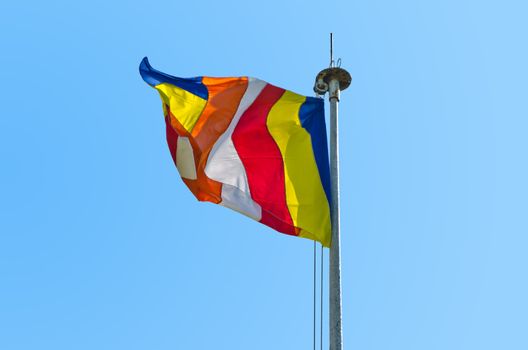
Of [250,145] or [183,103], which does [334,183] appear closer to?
[250,145]

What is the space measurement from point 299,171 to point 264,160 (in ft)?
2.72

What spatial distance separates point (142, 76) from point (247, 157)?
9.05 feet

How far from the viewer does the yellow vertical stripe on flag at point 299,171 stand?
42.0 feet

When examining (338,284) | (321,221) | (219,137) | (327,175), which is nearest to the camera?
(338,284)

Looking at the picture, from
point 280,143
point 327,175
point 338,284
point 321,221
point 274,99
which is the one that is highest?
point 274,99

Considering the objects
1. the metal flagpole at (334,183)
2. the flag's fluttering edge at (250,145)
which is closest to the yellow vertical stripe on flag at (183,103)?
the flag's fluttering edge at (250,145)

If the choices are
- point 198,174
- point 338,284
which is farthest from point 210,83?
point 338,284

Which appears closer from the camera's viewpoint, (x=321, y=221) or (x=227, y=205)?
(x=321, y=221)

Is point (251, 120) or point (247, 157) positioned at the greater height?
point (251, 120)

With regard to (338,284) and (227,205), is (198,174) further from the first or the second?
(338,284)

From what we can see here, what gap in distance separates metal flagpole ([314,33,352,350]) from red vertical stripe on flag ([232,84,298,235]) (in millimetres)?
1188

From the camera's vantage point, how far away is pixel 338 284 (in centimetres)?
1121

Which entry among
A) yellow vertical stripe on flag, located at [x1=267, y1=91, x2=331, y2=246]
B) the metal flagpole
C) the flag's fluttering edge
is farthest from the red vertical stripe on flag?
the metal flagpole

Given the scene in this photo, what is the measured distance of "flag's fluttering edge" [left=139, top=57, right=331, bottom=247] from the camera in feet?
44.5
